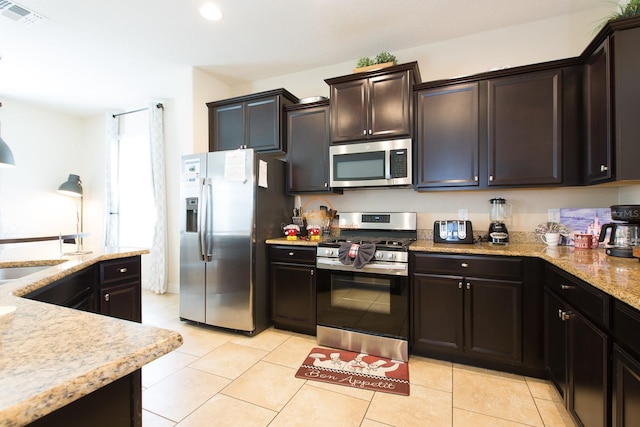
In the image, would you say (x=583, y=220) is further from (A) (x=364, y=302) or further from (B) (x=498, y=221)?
(A) (x=364, y=302)

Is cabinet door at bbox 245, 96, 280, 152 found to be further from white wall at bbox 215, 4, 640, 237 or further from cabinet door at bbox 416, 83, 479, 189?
cabinet door at bbox 416, 83, 479, 189

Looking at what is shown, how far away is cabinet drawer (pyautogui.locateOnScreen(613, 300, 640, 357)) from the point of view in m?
1.05

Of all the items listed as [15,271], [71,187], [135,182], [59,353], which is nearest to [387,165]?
[59,353]

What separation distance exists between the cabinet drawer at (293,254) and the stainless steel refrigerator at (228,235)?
0.11m

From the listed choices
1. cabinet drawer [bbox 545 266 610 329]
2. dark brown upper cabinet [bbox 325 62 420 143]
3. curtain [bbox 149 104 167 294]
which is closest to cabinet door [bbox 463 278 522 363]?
cabinet drawer [bbox 545 266 610 329]

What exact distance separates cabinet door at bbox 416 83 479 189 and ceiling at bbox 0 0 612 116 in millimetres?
691

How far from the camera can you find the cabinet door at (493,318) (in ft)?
6.79

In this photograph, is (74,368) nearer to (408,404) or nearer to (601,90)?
(408,404)

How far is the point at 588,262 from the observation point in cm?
166

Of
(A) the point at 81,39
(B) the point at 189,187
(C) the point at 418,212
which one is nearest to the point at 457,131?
(C) the point at 418,212

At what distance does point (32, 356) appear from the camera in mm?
587

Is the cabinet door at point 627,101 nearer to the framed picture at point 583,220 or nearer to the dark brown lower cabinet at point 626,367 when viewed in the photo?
the framed picture at point 583,220

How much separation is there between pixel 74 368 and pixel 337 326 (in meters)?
2.20

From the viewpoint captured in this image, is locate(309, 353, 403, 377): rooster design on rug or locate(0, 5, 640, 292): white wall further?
locate(0, 5, 640, 292): white wall
